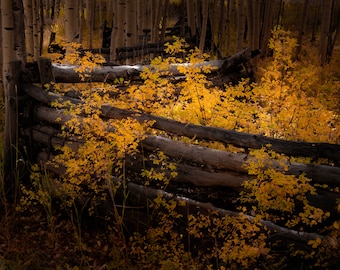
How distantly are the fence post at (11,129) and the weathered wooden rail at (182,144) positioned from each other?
0.16 ft

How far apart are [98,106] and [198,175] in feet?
5.02

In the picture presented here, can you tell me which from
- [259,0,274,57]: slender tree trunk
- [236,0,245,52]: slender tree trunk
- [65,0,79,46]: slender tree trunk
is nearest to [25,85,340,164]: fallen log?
[65,0,79,46]: slender tree trunk

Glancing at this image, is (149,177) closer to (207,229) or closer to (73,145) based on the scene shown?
(207,229)

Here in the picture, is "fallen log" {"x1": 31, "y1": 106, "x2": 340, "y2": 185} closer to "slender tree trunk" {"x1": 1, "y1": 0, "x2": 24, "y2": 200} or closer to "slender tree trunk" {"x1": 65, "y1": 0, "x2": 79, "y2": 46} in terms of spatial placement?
"slender tree trunk" {"x1": 1, "y1": 0, "x2": 24, "y2": 200}

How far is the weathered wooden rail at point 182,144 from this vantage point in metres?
3.15

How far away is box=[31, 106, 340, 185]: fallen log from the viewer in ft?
10.2

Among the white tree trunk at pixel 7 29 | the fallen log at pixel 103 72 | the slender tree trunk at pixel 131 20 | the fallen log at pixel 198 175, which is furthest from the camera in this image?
the slender tree trunk at pixel 131 20

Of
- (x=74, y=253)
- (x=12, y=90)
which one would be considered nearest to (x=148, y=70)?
(x=12, y=90)

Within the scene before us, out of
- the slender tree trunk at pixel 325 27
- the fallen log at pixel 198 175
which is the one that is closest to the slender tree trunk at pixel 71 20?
the fallen log at pixel 198 175

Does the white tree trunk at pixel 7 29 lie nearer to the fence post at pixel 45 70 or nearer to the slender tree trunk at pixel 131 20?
the fence post at pixel 45 70

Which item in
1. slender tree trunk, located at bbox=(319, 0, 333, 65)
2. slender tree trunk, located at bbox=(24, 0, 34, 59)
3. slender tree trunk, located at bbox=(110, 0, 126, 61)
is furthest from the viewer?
slender tree trunk, located at bbox=(319, 0, 333, 65)

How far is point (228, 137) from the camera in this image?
3527 millimetres

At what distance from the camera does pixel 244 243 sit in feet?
10.4

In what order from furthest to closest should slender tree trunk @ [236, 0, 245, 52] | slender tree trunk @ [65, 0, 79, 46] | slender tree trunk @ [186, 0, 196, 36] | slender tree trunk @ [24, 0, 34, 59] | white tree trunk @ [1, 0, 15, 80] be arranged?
slender tree trunk @ [186, 0, 196, 36] < slender tree trunk @ [236, 0, 245, 52] < slender tree trunk @ [24, 0, 34, 59] < slender tree trunk @ [65, 0, 79, 46] < white tree trunk @ [1, 0, 15, 80]
